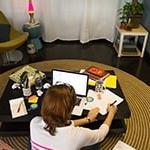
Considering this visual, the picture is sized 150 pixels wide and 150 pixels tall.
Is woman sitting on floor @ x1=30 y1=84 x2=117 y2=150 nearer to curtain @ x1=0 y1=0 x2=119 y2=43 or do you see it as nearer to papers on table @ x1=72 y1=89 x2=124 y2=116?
papers on table @ x1=72 y1=89 x2=124 y2=116

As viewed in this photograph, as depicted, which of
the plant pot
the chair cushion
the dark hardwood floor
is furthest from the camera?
the plant pot

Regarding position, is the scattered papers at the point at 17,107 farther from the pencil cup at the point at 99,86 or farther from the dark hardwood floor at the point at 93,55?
the dark hardwood floor at the point at 93,55

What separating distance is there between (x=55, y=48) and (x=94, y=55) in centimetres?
62

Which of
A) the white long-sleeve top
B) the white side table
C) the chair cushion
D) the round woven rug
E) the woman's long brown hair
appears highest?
the woman's long brown hair

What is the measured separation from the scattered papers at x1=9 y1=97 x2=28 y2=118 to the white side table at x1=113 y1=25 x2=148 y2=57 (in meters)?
1.86

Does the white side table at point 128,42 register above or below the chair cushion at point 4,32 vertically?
below

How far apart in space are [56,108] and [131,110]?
1.42 m

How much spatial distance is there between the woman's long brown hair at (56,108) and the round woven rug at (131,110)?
2.98 feet

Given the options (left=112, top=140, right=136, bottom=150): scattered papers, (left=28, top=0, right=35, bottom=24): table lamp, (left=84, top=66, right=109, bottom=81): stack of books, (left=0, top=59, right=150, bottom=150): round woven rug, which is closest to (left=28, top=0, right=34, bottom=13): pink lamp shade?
(left=28, top=0, right=35, bottom=24): table lamp

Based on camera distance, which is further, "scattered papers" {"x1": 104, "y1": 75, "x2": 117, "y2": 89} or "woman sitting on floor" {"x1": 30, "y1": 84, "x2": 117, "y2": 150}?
"scattered papers" {"x1": 104, "y1": 75, "x2": 117, "y2": 89}

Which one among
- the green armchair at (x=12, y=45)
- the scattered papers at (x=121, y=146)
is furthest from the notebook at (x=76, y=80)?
the green armchair at (x=12, y=45)

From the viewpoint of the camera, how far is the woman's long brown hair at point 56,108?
1311 millimetres

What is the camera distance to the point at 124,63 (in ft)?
11.5

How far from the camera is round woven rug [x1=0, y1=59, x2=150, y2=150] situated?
2162 mm
